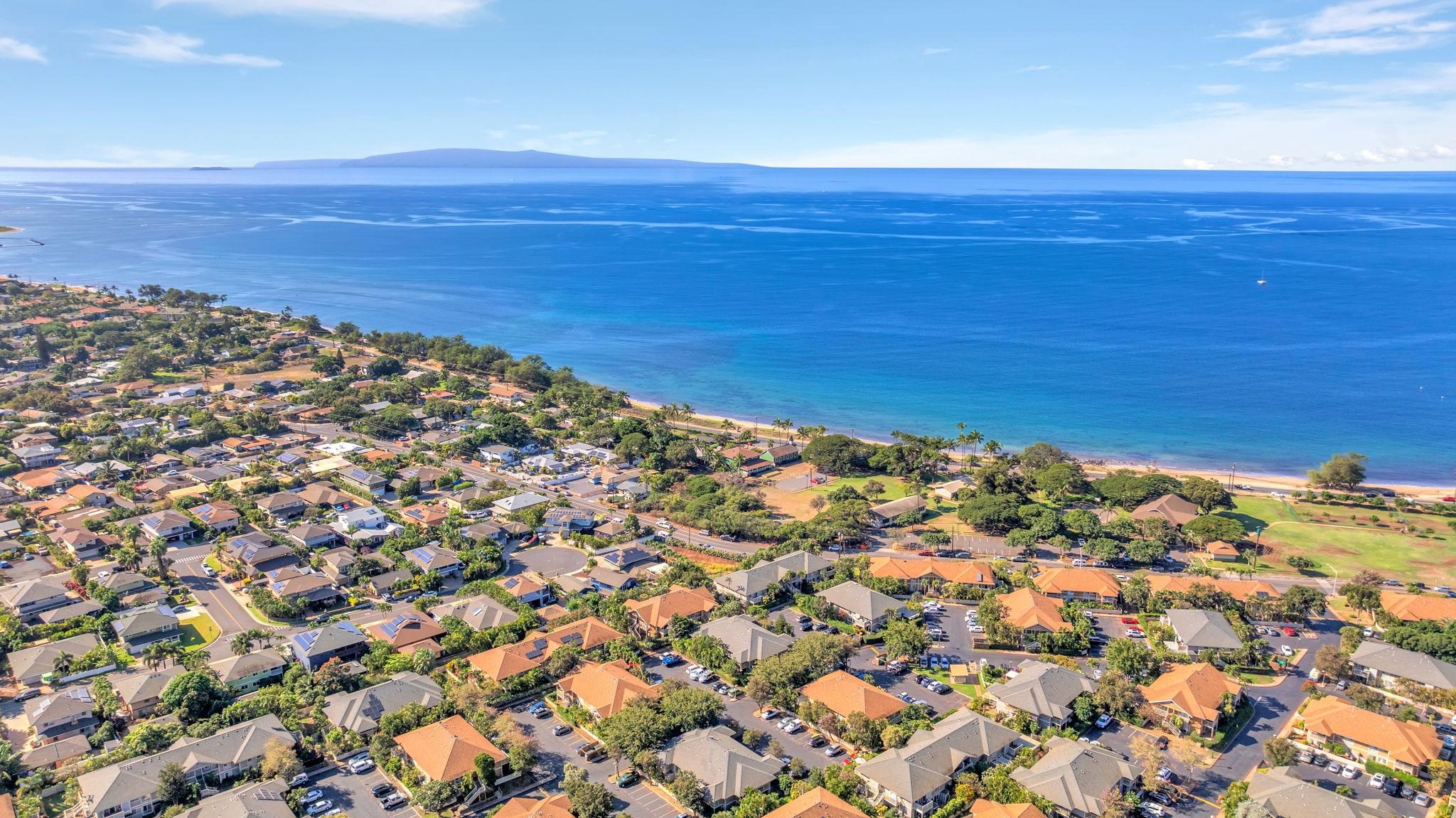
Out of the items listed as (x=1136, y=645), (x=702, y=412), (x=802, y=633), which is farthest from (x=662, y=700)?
(x=702, y=412)

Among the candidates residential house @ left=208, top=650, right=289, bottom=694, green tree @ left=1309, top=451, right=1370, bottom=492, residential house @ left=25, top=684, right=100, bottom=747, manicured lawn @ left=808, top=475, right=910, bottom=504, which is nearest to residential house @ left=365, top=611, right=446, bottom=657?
residential house @ left=208, top=650, right=289, bottom=694

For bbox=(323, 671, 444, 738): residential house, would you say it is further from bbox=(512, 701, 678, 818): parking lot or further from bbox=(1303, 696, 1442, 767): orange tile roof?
bbox=(1303, 696, 1442, 767): orange tile roof

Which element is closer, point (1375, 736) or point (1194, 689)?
point (1375, 736)

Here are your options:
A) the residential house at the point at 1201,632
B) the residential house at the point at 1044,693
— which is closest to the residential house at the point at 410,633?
the residential house at the point at 1044,693

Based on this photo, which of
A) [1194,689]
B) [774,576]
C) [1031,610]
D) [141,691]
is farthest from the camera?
[774,576]

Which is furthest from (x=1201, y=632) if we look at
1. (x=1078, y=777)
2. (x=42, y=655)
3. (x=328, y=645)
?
(x=42, y=655)

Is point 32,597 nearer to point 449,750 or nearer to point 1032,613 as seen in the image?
point 449,750

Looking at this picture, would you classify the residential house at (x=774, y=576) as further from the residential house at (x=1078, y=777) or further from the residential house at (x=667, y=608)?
the residential house at (x=1078, y=777)
